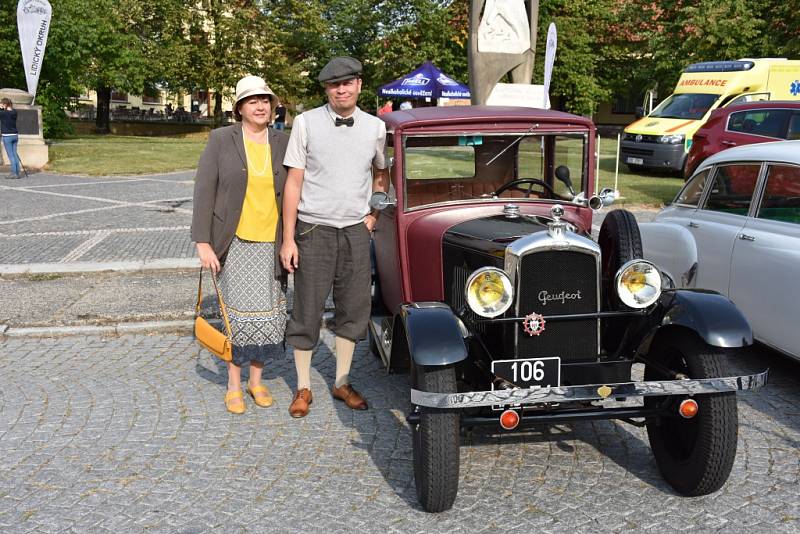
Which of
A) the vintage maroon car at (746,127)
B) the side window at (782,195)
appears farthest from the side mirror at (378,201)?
the vintage maroon car at (746,127)

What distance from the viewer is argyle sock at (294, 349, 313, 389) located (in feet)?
15.5

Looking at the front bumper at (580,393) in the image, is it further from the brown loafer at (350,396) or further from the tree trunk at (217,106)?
the tree trunk at (217,106)

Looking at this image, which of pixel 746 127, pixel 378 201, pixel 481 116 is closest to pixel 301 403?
pixel 378 201

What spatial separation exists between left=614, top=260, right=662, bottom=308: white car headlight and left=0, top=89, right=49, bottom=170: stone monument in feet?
63.6

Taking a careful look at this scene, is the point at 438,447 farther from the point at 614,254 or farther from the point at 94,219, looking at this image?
the point at 94,219

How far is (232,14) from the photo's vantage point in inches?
1545

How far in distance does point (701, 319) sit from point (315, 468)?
2024 millimetres

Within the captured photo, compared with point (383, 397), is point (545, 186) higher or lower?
higher

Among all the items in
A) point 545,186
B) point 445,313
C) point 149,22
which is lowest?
point 445,313

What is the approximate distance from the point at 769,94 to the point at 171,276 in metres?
14.5

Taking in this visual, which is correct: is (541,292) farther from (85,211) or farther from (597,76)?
(597,76)

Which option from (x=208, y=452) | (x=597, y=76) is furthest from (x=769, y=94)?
(x=597, y=76)

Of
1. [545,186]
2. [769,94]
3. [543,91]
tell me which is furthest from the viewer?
[769,94]

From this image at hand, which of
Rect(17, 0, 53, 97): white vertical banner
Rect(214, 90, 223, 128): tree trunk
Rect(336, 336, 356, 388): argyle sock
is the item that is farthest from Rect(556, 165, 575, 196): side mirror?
Rect(214, 90, 223, 128): tree trunk
